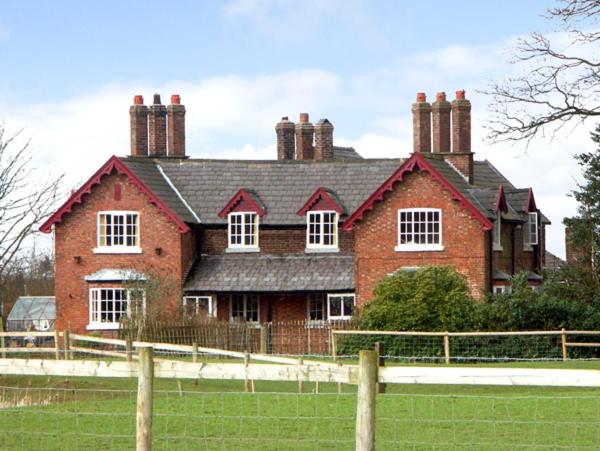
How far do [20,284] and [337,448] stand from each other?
96.6m

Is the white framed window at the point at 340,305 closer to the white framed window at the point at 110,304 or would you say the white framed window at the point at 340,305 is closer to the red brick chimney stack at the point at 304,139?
the white framed window at the point at 110,304

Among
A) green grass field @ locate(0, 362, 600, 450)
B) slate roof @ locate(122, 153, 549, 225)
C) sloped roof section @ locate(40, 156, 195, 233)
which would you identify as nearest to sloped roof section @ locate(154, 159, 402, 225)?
slate roof @ locate(122, 153, 549, 225)

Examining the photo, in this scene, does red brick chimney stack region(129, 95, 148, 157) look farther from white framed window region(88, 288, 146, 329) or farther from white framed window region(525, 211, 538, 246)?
white framed window region(525, 211, 538, 246)

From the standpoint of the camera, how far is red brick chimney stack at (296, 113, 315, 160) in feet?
204

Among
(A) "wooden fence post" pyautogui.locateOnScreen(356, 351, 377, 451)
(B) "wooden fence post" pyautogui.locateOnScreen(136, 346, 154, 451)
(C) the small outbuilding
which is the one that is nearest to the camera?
(A) "wooden fence post" pyautogui.locateOnScreen(356, 351, 377, 451)

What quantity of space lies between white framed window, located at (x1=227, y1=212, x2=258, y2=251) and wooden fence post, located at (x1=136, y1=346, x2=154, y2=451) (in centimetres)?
4131

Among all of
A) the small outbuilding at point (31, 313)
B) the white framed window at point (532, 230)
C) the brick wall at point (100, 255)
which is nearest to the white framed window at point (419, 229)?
the white framed window at point (532, 230)

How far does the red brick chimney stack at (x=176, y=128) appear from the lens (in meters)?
58.4

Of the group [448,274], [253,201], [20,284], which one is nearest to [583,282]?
[448,274]

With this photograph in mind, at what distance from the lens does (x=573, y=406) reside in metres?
24.8

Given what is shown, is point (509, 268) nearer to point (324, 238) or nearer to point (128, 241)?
point (324, 238)

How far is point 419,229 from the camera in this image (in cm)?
5078

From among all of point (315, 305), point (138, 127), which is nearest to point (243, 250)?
point (315, 305)

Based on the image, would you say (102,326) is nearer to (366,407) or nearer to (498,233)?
(498,233)
